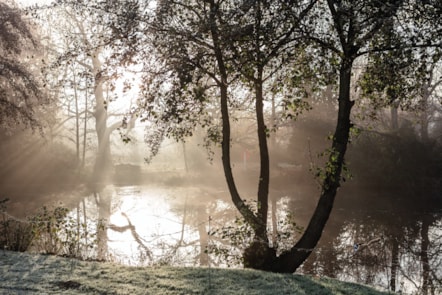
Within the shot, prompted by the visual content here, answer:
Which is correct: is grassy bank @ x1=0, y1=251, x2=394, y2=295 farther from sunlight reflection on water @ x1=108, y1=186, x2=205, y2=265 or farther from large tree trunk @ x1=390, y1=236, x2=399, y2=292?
large tree trunk @ x1=390, y1=236, x2=399, y2=292

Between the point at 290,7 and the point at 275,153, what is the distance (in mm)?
25136

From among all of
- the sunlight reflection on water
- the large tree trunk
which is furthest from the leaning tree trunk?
the sunlight reflection on water

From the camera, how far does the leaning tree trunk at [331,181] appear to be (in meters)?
8.78

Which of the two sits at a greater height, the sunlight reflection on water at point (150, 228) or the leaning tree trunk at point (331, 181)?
the leaning tree trunk at point (331, 181)

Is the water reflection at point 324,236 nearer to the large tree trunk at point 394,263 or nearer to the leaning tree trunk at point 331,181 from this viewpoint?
the large tree trunk at point 394,263

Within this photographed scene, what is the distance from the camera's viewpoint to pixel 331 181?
9.00 meters

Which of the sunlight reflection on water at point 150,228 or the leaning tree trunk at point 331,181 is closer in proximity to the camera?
the leaning tree trunk at point 331,181

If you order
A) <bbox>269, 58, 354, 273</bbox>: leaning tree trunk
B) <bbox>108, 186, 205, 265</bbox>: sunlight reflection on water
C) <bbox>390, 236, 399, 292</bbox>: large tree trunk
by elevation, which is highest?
<bbox>269, 58, 354, 273</bbox>: leaning tree trunk

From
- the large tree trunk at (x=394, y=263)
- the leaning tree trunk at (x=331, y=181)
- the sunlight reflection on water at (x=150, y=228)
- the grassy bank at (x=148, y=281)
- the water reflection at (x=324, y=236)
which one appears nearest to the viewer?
the grassy bank at (x=148, y=281)

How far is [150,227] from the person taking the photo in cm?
1686

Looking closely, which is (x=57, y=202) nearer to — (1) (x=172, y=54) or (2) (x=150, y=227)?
(2) (x=150, y=227)

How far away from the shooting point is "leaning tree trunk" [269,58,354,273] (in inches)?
346

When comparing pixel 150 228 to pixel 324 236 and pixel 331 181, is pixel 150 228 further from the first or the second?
pixel 331 181

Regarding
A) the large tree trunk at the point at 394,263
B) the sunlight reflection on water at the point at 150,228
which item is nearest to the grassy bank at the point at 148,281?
the sunlight reflection on water at the point at 150,228
